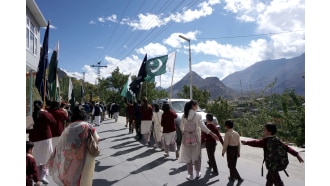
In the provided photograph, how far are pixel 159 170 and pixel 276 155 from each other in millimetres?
3611

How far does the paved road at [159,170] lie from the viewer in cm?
675

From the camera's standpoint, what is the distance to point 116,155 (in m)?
10.0

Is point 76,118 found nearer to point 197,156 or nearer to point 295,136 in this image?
point 197,156

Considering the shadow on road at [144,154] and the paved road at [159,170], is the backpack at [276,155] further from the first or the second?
the shadow on road at [144,154]

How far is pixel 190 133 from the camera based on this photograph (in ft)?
23.0

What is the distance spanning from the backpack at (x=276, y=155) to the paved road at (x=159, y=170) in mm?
1674

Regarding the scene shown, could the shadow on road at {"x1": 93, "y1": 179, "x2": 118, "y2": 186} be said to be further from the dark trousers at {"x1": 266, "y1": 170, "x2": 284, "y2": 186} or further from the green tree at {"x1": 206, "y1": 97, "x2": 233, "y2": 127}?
the green tree at {"x1": 206, "y1": 97, "x2": 233, "y2": 127}

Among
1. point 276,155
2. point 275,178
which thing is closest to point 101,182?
point 275,178

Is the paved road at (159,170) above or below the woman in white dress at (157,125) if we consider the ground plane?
below

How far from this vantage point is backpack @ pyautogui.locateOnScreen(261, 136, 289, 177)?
498 cm

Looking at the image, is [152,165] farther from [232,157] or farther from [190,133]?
[232,157]

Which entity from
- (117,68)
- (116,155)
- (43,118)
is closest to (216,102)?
(117,68)

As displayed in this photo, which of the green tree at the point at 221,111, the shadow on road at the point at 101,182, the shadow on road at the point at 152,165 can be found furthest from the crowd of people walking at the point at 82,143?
the green tree at the point at 221,111

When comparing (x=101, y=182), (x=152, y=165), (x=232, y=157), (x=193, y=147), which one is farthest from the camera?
(x=152, y=165)
